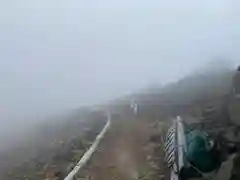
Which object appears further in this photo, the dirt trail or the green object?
the dirt trail

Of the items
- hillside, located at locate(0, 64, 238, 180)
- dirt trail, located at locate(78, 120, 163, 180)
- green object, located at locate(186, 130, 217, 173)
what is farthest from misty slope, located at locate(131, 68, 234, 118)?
green object, located at locate(186, 130, 217, 173)

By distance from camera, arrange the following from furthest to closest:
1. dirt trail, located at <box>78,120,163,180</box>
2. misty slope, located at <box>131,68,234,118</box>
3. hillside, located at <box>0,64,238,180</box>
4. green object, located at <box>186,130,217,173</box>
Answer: misty slope, located at <box>131,68,234,118</box> < hillside, located at <box>0,64,238,180</box> < dirt trail, located at <box>78,120,163,180</box> < green object, located at <box>186,130,217,173</box>

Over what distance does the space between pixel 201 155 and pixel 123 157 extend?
11.3 ft

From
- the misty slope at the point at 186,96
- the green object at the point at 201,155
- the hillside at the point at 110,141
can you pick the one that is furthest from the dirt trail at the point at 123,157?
the misty slope at the point at 186,96

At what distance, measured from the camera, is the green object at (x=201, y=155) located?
28.2ft

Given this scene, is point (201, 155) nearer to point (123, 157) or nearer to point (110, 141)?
point (123, 157)

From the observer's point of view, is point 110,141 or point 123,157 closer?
point 123,157

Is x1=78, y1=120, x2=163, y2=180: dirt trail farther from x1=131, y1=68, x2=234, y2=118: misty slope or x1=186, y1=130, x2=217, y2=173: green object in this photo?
x1=131, y1=68, x2=234, y2=118: misty slope

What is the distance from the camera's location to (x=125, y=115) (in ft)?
63.3

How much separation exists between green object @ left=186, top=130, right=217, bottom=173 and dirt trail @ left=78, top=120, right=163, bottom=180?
1.49m

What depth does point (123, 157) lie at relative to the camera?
11.9 metres

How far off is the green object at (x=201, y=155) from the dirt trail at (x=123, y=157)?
149cm

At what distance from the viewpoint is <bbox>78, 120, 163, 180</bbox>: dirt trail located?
34.0 ft

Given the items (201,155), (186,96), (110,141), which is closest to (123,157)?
(110,141)
